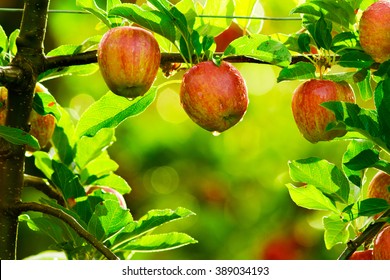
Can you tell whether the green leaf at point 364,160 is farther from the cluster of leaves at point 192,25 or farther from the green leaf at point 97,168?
the green leaf at point 97,168

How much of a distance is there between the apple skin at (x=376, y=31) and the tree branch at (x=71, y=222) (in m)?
0.40

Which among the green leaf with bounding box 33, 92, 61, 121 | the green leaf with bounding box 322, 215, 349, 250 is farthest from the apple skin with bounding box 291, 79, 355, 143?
the green leaf with bounding box 33, 92, 61, 121

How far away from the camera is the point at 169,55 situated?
3.51 feet

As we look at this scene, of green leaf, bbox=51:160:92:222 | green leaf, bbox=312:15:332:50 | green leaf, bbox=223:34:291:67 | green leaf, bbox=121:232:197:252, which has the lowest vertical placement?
green leaf, bbox=121:232:197:252

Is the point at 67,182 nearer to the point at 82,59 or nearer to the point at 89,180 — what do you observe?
the point at 89,180

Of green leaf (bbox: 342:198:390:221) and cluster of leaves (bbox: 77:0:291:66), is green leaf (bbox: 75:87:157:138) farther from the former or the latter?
green leaf (bbox: 342:198:390:221)

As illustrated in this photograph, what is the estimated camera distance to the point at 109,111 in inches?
43.8

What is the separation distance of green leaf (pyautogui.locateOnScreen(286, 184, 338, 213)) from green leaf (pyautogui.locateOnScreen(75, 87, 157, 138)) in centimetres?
23

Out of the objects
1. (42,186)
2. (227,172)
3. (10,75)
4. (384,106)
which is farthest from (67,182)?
(227,172)

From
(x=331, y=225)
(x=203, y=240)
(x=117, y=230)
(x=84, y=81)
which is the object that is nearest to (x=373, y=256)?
(x=331, y=225)

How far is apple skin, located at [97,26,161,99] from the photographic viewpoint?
99 centimetres

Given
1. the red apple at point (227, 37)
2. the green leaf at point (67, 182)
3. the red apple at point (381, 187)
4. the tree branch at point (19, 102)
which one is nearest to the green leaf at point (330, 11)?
the red apple at point (381, 187)

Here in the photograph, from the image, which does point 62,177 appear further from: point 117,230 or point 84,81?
point 84,81

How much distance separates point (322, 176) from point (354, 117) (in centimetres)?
15
